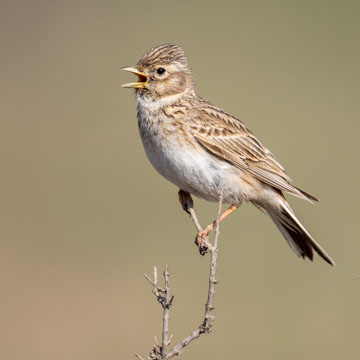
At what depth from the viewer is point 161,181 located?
11.4 m

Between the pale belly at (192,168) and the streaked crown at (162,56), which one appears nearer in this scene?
the pale belly at (192,168)

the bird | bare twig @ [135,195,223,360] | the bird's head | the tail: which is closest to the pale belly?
the bird

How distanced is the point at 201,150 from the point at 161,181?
16.5ft

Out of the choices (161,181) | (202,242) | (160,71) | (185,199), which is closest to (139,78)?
(160,71)

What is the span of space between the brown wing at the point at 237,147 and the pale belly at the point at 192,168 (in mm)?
97

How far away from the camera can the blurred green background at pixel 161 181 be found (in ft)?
29.7

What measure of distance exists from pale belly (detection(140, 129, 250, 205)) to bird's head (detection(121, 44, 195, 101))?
0.34 m

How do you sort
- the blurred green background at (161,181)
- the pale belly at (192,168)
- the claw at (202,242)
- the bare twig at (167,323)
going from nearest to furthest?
the bare twig at (167,323)
the claw at (202,242)
the pale belly at (192,168)
the blurred green background at (161,181)

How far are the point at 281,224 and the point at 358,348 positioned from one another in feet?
8.59

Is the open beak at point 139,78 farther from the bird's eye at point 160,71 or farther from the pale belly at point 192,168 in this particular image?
the pale belly at point 192,168

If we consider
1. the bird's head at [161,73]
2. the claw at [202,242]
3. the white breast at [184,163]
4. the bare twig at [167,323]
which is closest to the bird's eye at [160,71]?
the bird's head at [161,73]

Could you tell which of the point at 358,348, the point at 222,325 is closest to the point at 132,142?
the point at 222,325

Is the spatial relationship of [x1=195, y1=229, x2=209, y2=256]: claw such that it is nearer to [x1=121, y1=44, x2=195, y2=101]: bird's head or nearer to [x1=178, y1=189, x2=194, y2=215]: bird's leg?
[x1=178, y1=189, x2=194, y2=215]: bird's leg

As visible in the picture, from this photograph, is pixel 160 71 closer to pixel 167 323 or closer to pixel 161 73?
pixel 161 73
